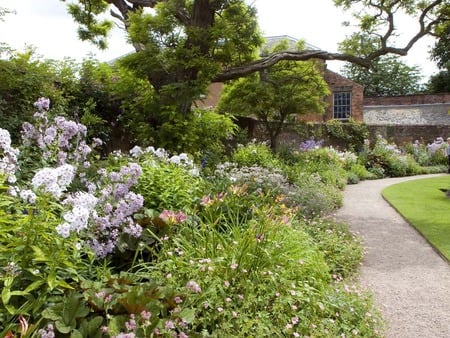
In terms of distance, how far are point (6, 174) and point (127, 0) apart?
914 cm

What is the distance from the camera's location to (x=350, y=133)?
20.6m

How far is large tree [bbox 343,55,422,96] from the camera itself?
179 feet

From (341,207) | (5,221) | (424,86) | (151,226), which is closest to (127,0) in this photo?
(341,207)

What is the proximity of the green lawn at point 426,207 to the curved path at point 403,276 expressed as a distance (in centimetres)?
17

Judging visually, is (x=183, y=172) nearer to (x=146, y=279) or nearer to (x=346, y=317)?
(x=146, y=279)

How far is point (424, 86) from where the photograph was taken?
5381 cm

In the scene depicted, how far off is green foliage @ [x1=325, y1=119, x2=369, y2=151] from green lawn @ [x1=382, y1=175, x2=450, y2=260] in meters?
6.45

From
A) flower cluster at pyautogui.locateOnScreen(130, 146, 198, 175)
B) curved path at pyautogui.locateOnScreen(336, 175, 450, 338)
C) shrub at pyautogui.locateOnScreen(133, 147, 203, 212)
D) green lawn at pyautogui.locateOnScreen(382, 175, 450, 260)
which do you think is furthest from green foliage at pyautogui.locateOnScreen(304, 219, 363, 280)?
flower cluster at pyautogui.locateOnScreen(130, 146, 198, 175)

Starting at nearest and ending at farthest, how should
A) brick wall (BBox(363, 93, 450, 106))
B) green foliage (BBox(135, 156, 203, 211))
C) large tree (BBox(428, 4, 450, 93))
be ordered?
1. green foliage (BBox(135, 156, 203, 211))
2. brick wall (BBox(363, 93, 450, 106))
3. large tree (BBox(428, 4, 450, 93))

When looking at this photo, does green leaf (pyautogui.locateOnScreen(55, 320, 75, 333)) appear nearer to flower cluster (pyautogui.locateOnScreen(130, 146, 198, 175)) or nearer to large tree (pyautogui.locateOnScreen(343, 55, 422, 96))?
flower cluster (pyautogui.locateOnScreen(130, 146, 198, 175))

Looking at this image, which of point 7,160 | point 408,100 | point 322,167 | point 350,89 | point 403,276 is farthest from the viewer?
point 408,100

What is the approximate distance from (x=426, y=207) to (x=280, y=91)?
549cm

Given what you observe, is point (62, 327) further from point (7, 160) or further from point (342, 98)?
point (342, 98)

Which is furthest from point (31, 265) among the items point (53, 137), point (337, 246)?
point (337, 246)
